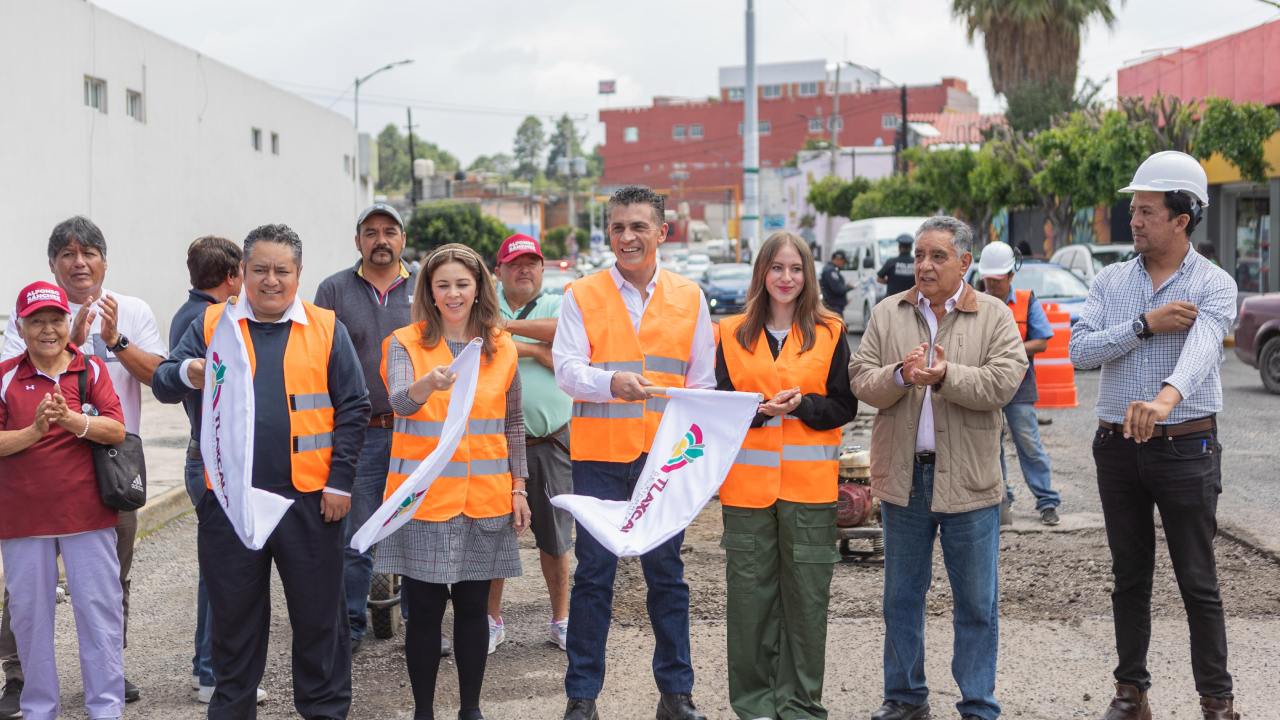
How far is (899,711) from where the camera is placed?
457 centimetres

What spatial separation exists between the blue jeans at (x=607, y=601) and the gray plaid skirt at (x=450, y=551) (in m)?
0.34

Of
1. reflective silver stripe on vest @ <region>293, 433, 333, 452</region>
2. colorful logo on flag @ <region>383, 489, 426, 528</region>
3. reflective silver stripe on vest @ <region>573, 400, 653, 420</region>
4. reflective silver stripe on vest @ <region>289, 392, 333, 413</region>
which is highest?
reflective silver stripe on vest @ <region>289, 392, 333, 413</region>

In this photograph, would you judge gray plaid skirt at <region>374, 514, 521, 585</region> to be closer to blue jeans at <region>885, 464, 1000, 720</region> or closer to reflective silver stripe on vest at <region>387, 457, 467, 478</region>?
reflective silver stripe on vest at <region>387, 457, 467, 478</region>

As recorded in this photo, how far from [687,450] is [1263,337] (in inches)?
535

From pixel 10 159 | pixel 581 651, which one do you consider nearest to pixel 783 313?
pixel 581 651

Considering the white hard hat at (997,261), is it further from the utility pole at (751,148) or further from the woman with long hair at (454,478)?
the utility pole at (751,148)

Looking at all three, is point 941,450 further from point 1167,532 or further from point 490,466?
point 490,466

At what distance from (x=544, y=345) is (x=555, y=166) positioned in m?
152

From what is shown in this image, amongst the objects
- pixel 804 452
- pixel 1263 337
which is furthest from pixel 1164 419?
pixel 1263 337

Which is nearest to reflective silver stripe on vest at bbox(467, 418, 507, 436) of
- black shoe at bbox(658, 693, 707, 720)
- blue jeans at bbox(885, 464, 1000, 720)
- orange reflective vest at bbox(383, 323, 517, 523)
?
orange reflective vest at bbox(383, 323, 517, 523)

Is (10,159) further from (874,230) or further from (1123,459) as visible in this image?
(874,230)

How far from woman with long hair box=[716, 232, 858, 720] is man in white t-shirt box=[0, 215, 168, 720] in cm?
260

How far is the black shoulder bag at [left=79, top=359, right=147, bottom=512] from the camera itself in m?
4.45

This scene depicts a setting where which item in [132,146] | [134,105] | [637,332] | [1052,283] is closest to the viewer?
[637,332]
